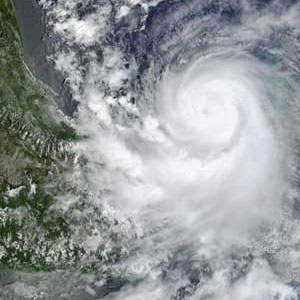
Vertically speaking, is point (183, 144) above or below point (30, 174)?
above

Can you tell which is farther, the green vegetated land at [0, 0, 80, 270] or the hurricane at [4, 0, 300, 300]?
the hurricane at [4, 0, 300, 300]

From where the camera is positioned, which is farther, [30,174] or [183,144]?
[183,144]

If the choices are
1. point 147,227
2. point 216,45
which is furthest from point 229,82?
point 147,227

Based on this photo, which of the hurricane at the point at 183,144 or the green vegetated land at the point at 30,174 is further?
the hurricane at the point at 183,144
